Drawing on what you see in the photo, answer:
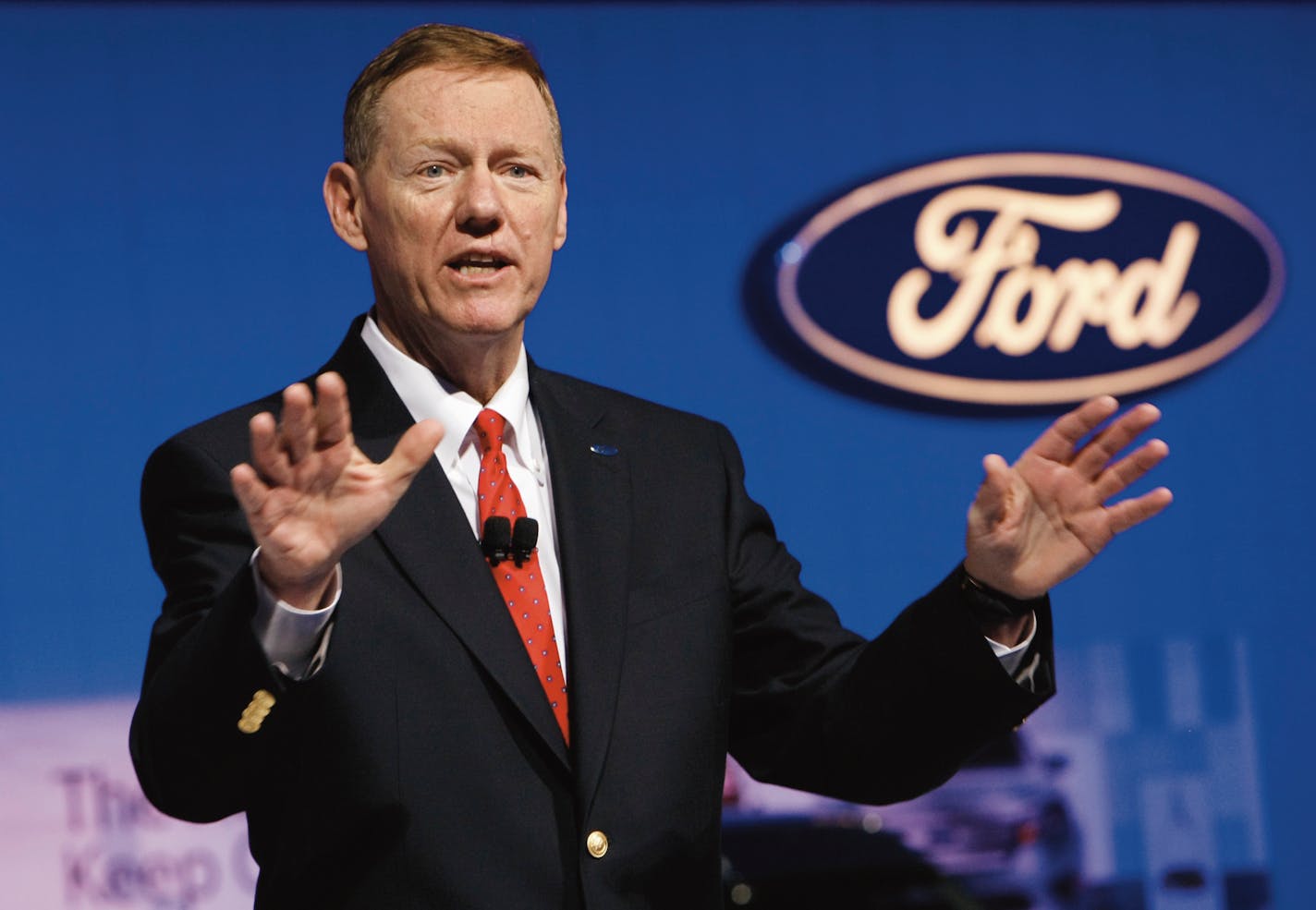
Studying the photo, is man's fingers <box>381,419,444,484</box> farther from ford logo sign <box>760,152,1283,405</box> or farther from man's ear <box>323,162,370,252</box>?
ford logo sign <box>760,152,1283,405</box>

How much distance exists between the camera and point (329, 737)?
1.54 meters

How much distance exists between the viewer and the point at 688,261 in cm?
381

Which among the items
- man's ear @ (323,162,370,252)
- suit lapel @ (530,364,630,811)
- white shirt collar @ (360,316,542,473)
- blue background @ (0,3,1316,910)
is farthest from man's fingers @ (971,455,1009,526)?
blue background @ (0,3,1316,910)

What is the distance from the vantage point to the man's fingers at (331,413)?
1325 mm

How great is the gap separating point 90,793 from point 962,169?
245 cm

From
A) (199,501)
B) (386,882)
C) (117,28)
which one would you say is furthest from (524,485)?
(117,28)

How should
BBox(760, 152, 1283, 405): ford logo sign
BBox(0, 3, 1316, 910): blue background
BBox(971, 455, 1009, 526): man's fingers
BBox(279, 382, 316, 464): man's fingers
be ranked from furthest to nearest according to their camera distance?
Result: BBox(760, 152, 1283, 405): ford logo sign, BBox(0, 3, 1316, 910): blue background, BBox(971, 455, 1009, 526): man's fingers, BBox(279, 382, 316, 464): man's fingers

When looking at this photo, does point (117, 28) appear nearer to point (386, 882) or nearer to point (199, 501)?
point (199, 501)

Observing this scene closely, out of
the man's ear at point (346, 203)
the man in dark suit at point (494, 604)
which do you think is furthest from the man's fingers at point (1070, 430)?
the man's ear at point (346, 203)

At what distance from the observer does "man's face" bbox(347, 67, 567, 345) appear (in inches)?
70.1

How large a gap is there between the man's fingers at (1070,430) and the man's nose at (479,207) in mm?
630

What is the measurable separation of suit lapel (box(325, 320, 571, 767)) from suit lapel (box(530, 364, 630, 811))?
38 mm

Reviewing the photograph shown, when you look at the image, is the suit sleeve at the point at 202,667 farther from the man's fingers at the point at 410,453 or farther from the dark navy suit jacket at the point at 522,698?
the man's fingers at the point at 410,453

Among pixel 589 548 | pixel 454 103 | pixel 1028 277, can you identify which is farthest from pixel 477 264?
pixel 1028 277
